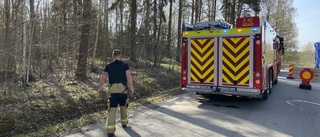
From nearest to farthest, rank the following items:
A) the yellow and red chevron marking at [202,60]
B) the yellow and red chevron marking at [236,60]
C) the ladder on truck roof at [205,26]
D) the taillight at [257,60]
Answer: the taillight at [257,60], the yellow and red chevron marking at [236,60], the yellow and red chevron marking at [202,60], the ladder on truck roof at [205,26]

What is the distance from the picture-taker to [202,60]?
8.95m

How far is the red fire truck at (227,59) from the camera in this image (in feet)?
26.5

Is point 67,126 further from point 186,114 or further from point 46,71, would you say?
point 46,71

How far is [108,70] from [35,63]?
6.39m

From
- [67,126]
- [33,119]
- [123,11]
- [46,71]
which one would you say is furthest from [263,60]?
[123,11]

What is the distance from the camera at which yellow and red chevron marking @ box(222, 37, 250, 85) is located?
822 centimetres

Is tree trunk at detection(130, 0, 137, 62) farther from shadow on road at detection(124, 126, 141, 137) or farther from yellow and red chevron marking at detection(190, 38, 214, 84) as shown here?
shadow on road at detection(124, 126, 141, 137)

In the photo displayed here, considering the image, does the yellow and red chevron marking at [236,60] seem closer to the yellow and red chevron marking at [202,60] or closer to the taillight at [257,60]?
the taillight at [257,60]

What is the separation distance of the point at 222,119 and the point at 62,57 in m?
7.31

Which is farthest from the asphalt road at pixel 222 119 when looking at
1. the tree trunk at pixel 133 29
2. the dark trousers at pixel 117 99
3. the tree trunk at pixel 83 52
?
the tree trunk at pixel 133 29

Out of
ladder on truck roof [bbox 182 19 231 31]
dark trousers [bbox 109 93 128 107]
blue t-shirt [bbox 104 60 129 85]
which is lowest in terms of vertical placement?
dark trousers [bbox 109 93 128 107]

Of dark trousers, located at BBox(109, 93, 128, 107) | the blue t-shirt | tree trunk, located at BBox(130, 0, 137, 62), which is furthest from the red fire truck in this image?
tree trunk, located at BBox(130, 0, 137, 62)

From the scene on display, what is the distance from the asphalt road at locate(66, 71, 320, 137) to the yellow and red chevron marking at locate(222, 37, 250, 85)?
94cm

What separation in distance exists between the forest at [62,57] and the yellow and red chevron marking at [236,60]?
94.3 inches
